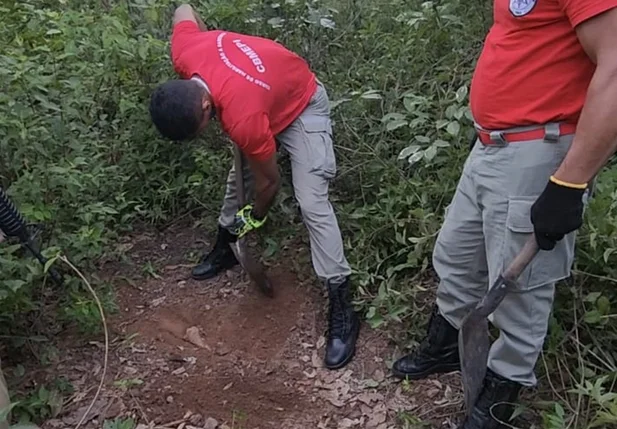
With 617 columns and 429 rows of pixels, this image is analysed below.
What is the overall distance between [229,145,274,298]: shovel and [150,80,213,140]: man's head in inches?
19.3

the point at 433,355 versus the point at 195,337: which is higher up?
the point at 433,355

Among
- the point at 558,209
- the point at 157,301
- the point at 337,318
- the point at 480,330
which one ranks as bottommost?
the point at 157,301

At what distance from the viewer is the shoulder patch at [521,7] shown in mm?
1834

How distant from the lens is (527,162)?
203cm

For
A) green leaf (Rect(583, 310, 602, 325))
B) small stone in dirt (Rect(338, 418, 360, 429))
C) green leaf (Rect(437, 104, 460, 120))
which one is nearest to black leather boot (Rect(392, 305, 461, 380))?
small stone in dirt (Rect(338, 418, 360, 429))

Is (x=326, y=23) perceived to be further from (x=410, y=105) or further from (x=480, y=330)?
(x=480, y=330)

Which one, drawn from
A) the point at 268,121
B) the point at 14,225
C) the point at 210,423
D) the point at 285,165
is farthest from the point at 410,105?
the point at 14,225

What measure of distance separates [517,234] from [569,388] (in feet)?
2.58

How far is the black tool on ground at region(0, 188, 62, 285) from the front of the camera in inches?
102

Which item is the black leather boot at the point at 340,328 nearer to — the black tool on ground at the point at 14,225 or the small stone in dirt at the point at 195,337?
the small stone in dirt at the point at 195,337

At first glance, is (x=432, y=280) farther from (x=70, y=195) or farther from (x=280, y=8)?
(x=280, y=8)

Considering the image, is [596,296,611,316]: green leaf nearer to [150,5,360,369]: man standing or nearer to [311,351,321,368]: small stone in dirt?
[150,5,360,369]: man standing

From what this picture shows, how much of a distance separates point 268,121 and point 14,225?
3.44 feet

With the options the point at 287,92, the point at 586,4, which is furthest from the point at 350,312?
the point at 586,4
